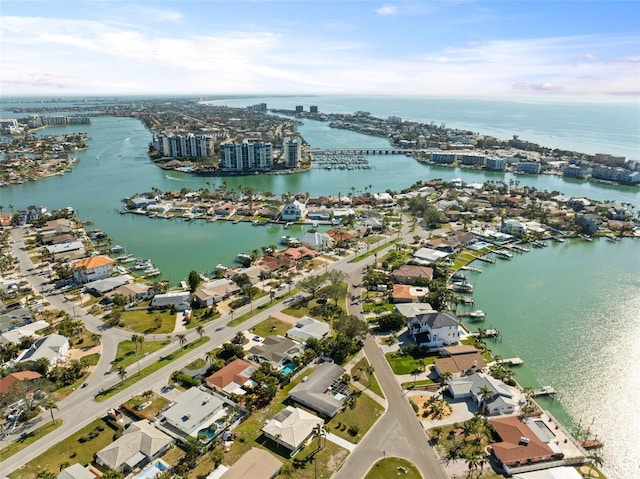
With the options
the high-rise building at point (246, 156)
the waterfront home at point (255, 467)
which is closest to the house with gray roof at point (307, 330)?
the waterfront home at point (255, 467)

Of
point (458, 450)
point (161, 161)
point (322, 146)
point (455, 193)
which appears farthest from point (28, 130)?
point (458, 450)

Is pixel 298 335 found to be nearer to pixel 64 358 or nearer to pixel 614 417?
pixel 64 358

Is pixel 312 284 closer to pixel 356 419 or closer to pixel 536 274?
pixel 356 419

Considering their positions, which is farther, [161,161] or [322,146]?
[322,146]

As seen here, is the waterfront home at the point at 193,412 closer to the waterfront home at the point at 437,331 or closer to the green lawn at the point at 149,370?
the green lawn at the point at 149,370

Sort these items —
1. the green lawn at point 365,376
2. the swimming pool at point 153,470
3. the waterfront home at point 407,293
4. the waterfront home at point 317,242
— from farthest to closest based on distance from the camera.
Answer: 1. the waterfront home at point 317,242
2. the waterfront home at point 407,293
3. the green lawn at point 365,376
4. the swimming pool at point 153,470

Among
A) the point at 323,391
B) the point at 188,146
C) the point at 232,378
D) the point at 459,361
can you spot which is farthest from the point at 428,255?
the point at 188,146
